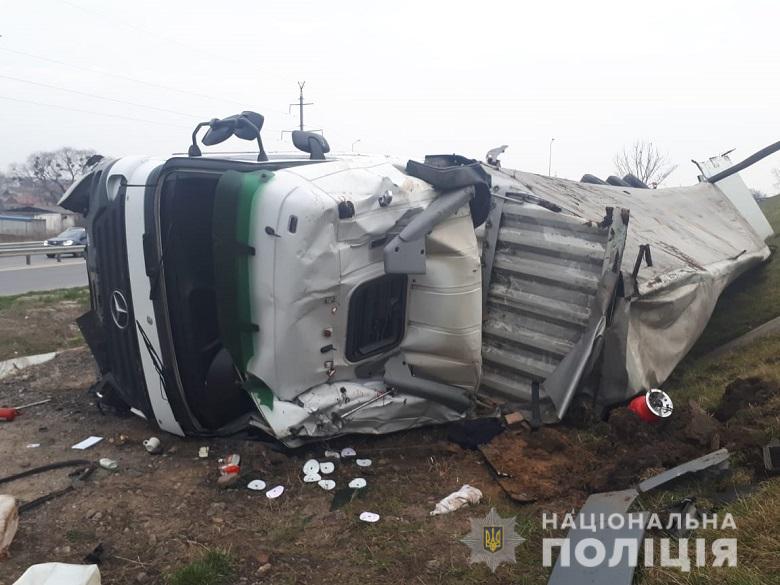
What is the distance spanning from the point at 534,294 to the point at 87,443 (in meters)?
3.07

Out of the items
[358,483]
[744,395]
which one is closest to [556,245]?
[744,395]

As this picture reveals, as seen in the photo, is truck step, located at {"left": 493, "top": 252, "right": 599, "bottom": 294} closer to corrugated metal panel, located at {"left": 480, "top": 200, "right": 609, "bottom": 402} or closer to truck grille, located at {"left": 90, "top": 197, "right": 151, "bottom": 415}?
corrugated metal panel, located at {"left": 480, "top": 200, "right": 609, "bottom": 402}

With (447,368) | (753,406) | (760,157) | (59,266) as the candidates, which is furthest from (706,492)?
(59,266)

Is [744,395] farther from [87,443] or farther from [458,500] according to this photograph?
[87,443]

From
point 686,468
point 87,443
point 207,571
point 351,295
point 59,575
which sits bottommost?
point 87,443

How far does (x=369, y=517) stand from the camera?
2885mm

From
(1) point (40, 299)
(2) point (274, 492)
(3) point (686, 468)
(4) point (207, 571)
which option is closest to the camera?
(4) point (207, 571)

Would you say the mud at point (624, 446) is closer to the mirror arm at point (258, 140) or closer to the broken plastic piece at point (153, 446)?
the broken plastic piece at point (153, 446)

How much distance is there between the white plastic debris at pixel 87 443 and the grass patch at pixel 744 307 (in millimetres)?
4847

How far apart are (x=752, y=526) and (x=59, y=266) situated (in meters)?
17.6

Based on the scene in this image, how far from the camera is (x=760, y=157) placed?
305 inches

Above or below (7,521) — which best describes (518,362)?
above

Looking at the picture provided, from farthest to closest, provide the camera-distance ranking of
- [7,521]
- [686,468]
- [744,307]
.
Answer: [744,307] < [686,468] < [7,521]

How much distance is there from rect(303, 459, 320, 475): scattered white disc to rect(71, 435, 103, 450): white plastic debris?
1.40 meters
